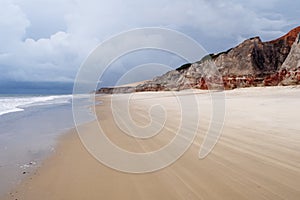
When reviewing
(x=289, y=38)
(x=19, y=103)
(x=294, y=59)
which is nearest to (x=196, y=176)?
(x=294, y=59)

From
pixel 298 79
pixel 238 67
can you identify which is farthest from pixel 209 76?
pixel 298 79

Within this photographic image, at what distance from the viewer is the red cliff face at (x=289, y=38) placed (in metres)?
47.6

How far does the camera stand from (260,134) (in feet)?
20.6

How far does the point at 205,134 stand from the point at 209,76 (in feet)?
144

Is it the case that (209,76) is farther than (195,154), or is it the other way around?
(209,76)

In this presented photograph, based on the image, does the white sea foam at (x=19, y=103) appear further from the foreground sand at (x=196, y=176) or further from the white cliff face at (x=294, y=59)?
the white cliff face at (x=294, y=59)

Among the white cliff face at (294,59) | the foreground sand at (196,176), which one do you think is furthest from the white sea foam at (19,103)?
the white cliff face at (294,59)

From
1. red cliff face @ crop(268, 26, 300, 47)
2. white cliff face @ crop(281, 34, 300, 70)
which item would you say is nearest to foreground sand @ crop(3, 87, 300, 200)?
white cliff face @ crop(281, 34, 300, 70)

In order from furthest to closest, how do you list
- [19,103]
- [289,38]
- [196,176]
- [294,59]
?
[289,38]
[19,103]
[294,59]
[196,176]

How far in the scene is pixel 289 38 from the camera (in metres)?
49.2

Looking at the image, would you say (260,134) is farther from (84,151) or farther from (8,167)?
(8,167)

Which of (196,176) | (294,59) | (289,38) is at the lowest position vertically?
(196,176)

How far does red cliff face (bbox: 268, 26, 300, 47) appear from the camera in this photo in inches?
1875

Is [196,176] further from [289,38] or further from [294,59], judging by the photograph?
[289,38]
